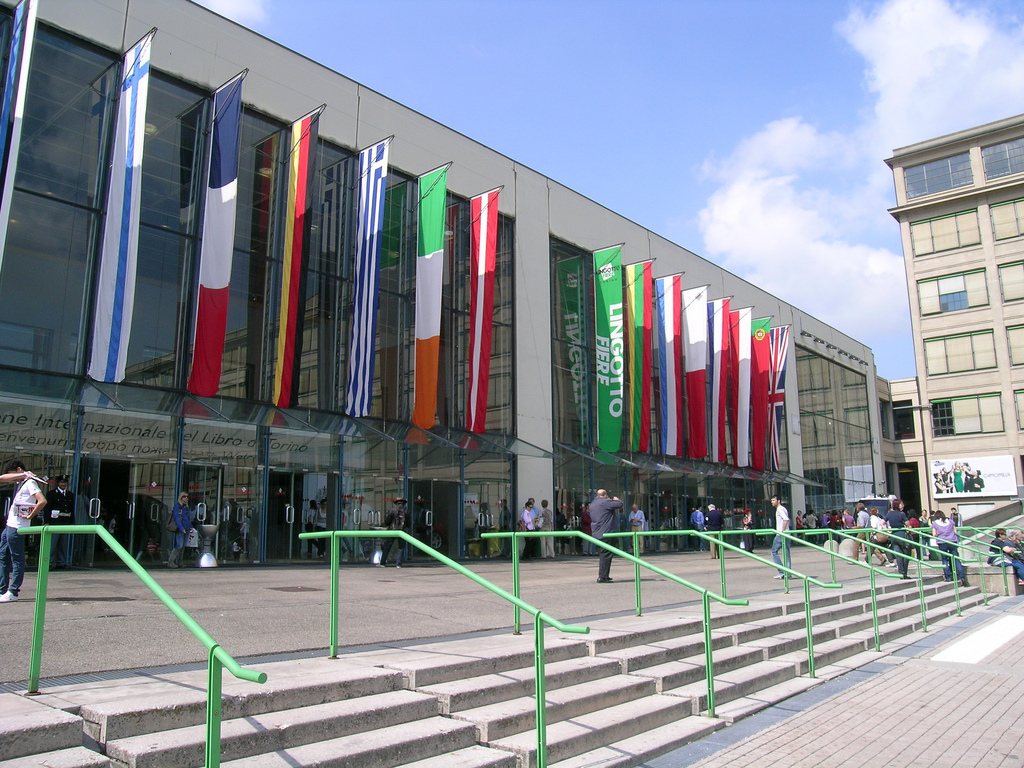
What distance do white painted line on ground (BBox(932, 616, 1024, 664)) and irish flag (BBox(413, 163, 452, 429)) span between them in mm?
12896

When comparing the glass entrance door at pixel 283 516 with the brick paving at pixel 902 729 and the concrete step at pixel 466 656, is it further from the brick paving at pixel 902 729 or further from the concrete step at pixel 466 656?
the brick paving at pixel 902 729

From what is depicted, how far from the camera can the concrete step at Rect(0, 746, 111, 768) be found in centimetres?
377

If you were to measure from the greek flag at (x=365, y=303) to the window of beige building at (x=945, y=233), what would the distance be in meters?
47.9

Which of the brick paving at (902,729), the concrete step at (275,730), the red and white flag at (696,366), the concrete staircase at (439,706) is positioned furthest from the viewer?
the red and white flag at (696,366)

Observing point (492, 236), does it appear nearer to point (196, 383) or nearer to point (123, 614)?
point (196, 383)

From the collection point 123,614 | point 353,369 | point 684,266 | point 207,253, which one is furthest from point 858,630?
point 684,266

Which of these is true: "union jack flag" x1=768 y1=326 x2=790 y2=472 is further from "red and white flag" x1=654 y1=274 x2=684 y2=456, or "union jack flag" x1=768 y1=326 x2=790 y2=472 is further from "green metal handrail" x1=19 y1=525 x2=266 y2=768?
"green metal handrail" x1=19 y1=525 x2=266 y2=768

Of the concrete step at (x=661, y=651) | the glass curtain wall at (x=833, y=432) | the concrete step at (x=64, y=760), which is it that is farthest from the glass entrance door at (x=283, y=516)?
the glass curtain wall at (x=833, y=432)

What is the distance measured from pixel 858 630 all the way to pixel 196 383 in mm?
13214

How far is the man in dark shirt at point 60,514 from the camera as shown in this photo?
41.5ft

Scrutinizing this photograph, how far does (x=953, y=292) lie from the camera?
5381 centimetres

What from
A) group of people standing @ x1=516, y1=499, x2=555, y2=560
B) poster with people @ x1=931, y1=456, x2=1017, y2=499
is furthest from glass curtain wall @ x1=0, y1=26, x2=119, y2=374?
poster with people @ x1=931, y1=456, x2=1017, y2=499

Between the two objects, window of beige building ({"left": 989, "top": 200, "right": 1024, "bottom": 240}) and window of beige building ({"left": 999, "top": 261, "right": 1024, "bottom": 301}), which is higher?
window of beige building ({"left": 989, "top": 200, "right": 1024, "bottom": 240})

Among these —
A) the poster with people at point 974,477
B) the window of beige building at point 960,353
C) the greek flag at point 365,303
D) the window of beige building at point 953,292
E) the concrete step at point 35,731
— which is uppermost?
the window of beige building at point 953,292
